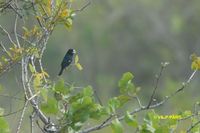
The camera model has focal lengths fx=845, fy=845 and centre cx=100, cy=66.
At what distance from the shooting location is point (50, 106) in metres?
3.02

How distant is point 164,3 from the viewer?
26172 millimetres

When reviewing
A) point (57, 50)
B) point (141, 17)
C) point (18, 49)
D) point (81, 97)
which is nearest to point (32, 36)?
point (18, 49)

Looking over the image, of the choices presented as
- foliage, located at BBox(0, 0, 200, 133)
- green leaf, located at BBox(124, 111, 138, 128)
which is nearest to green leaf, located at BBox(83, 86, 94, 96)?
foliage, located at BBox(0, 0, 200, 133)

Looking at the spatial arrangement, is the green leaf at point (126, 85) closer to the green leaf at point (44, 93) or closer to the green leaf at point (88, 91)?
the green leaf at point (88, 91)

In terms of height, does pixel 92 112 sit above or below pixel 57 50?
below

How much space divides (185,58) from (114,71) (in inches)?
111

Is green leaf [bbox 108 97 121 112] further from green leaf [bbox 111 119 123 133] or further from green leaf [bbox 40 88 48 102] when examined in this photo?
green leaf [bbox 40 88 48 102]

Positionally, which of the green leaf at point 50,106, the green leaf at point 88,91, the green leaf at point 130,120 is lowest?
the green leaf at point 130,120

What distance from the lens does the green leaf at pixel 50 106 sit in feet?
9.91

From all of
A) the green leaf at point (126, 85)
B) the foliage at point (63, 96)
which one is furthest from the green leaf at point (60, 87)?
the green leaf at point (126, 85)

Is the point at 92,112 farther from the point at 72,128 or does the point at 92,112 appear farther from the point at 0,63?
the point at 0,63

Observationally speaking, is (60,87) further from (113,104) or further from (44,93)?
(113,104)

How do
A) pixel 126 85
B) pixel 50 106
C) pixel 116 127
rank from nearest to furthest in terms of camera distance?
pixel 116 127 < pixel 50 106 < pixel 126 85

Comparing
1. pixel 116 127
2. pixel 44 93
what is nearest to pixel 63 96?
pixel 44 93
